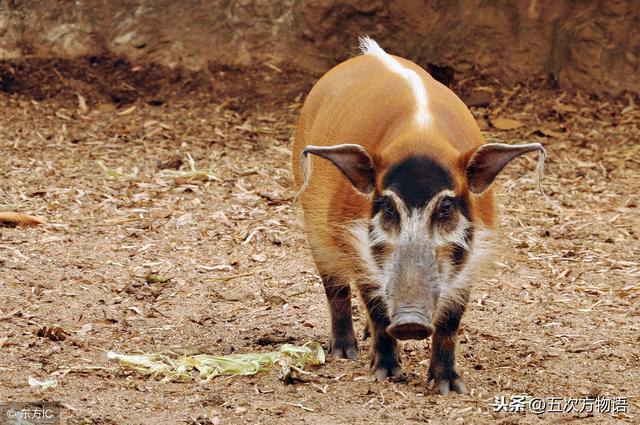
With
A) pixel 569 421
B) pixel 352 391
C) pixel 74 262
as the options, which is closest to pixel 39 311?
pixel 74 262

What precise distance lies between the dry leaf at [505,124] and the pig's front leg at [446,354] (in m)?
4.52

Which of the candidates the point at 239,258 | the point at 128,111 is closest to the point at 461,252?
the point at 239,258

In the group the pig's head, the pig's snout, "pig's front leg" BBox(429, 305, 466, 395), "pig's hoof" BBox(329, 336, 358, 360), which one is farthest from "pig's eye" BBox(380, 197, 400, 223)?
"pig's hoof" BBox(329, 336, 358, 360)

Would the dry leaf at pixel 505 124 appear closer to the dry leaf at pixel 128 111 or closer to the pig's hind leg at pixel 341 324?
the dry leaf at pixel 128 111

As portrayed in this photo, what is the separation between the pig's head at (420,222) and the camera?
4.25m

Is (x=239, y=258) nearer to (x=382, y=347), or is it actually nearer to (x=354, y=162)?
(x=382, y=347)

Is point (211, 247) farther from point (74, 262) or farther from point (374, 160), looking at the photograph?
point (374, 160)

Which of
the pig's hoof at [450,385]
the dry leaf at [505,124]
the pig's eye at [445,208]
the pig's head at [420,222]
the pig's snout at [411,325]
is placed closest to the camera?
the pig's snout at [411,325]

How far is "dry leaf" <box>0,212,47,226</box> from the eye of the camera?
6.91 meters

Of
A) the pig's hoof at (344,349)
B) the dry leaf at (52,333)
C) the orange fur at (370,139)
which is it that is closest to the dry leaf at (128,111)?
the orange fur at (370,139)

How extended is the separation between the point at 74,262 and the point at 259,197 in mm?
1835

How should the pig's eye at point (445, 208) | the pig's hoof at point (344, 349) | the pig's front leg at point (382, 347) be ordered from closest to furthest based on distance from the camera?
the pig's eye at point (445, 208) < the pig's front leg at point (382, 347) < the pig's hoof at point (344, 349)

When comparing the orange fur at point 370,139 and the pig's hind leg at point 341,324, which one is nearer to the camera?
the orange fur at point 370,139

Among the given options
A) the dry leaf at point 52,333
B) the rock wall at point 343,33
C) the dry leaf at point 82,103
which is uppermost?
the rock wall at point 343,33
